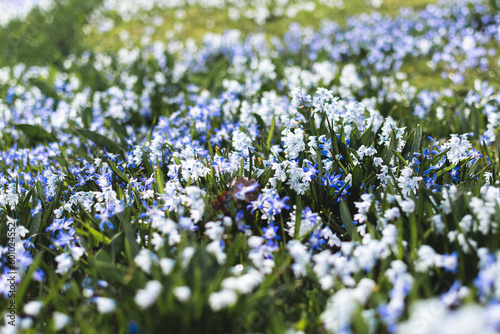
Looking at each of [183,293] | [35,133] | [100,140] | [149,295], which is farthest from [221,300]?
[35,133]

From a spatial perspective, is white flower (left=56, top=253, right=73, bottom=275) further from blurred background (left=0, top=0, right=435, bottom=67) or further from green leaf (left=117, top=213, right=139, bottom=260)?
blurred background (left=0, top=0, right=435, bottom=67)

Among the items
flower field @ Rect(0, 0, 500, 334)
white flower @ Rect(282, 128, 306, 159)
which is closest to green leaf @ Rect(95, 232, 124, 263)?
flower field @ Rect(0, 0, 500, 334)

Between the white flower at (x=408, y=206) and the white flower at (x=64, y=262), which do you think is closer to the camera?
the white flower at (x=64, y=262)

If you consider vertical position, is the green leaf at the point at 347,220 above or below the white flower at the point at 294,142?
below

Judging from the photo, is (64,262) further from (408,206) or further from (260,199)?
(408,206)

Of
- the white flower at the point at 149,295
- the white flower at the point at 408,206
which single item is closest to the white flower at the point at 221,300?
the white flower at the point at 149,295

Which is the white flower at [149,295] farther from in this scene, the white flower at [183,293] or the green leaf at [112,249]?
the green leaf at [112,249]

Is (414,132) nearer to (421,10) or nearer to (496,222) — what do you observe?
(496,222)

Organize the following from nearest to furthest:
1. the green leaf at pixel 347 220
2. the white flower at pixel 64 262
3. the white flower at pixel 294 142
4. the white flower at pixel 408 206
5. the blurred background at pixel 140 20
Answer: the white flower at pixel 64 262 → the white flower at pixel 408 206 → the green leaf at pixel 347 220 → the white flower at pixel 294 142 → the blurred background at pixel 140 20
